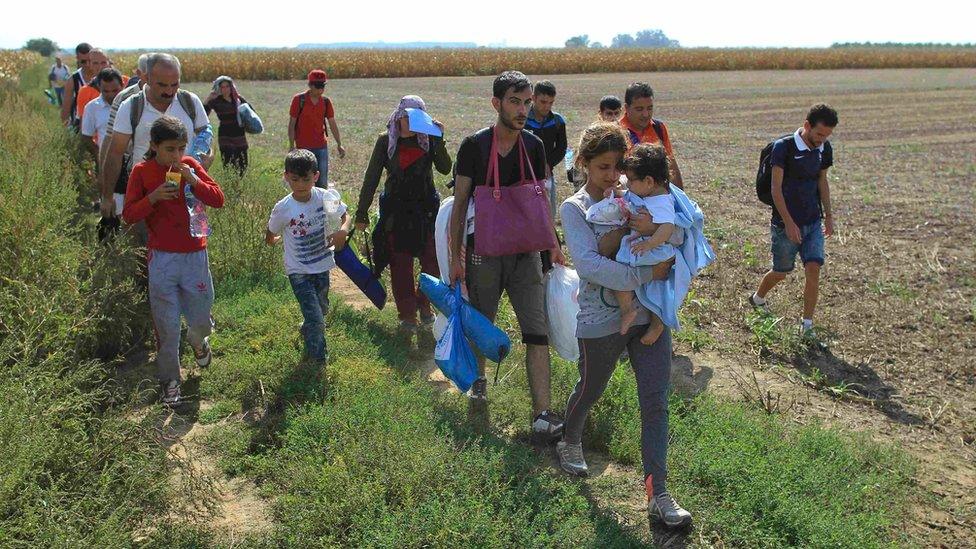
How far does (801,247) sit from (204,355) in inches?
190

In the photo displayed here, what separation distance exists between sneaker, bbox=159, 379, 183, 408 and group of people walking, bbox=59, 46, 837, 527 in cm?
1

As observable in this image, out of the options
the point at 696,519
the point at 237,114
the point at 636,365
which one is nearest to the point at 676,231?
the point at 636,365

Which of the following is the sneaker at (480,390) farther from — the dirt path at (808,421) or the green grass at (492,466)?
the dirt path at (808,421)

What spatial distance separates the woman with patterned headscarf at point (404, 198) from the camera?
604 centimetres

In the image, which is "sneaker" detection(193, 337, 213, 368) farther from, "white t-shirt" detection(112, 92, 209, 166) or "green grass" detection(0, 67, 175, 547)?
"white t-shirt" detection(112, 92, 209, 166)

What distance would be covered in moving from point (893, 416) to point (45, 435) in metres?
5.22

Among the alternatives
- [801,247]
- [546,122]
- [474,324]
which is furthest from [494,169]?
[801,247]

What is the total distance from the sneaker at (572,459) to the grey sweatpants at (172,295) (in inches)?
95.6

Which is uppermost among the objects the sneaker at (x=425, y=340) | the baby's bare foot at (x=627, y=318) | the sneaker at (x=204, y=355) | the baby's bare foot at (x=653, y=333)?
the baby's bare foot at (x=627, y=318)

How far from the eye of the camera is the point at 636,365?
4023 millimetres

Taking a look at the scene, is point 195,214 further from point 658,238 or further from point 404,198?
point 658,238

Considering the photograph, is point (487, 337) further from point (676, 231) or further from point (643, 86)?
point (643, 86)

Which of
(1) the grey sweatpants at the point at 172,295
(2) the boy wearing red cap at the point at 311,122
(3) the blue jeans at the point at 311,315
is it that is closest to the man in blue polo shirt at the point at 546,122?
A: (3) the blue jeans at the point at 311,315

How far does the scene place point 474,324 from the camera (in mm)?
4812
